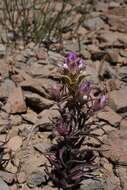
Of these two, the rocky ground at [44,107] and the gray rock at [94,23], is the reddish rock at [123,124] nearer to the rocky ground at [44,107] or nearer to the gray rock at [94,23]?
the rocky ground at [44,107]

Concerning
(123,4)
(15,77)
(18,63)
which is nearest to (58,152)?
(15,77)

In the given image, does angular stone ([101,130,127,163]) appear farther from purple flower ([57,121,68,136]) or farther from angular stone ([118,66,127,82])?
angular stone ([118,66,127,82])

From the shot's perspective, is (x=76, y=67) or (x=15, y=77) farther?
(x=15, y=77)

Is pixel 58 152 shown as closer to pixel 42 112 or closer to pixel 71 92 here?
pixel 71 92

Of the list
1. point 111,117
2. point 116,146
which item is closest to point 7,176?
point 116,146

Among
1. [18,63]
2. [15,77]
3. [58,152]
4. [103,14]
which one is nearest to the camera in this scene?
[58,152]

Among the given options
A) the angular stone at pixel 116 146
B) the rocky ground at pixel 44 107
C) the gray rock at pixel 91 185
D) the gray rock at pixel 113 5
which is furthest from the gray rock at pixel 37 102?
the gray rock at pixel 113 5
